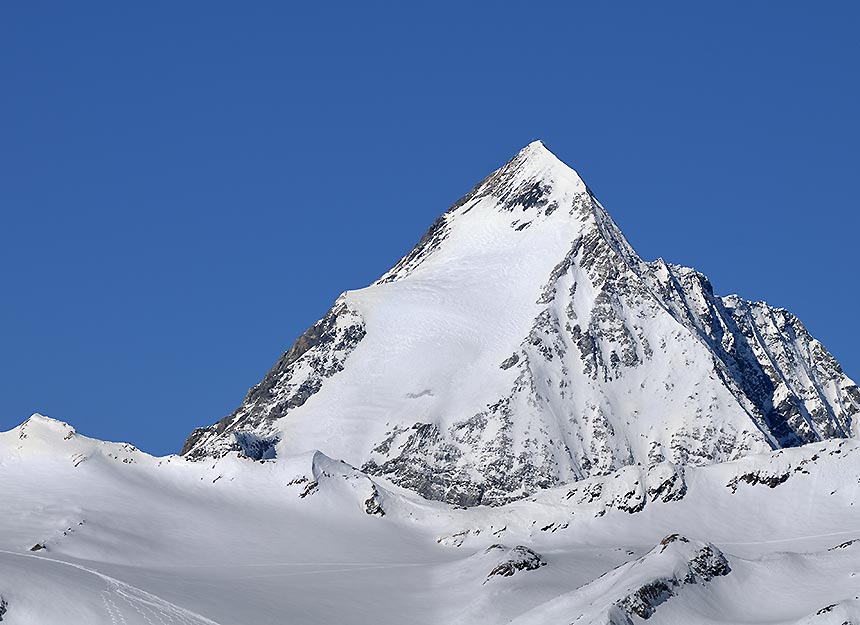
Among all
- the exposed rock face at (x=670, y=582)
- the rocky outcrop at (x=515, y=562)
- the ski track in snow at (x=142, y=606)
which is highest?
the rocky outcrop at (x=515, y=562)

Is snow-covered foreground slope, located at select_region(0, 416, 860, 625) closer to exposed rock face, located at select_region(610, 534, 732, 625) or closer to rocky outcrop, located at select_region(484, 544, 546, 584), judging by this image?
exposed rock face, located at select_region(610, 534, 732, 625)

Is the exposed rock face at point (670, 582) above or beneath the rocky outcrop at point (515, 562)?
beneath

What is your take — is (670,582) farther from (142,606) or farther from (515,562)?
(142,606)

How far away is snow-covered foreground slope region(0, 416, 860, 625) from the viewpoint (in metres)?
134

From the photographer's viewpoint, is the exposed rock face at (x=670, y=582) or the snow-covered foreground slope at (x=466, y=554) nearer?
the exposed rock face at (x=670, y=582)

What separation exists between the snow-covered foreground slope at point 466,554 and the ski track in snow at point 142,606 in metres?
0.23

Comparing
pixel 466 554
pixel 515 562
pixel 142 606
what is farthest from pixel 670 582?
pixel 466 554

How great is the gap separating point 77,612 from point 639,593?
43615mm

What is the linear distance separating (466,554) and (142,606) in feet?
175

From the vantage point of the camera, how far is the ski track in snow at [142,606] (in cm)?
13625

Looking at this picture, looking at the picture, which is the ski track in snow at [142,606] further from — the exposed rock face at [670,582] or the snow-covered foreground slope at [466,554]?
the exposed rock face at [670,582]

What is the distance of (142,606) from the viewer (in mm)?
139750

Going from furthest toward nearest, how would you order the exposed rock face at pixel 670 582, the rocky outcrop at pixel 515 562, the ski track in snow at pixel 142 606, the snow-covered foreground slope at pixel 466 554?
the rocky outcrop at pixel 515 562 → the ski track in snow at pixel 142 606 → the snow-covered foreground slope at pixel 466 554 → the exposed rock face at pixel 670 582

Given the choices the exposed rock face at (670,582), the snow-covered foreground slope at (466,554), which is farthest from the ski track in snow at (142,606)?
the exposed rock face at (670,582)
